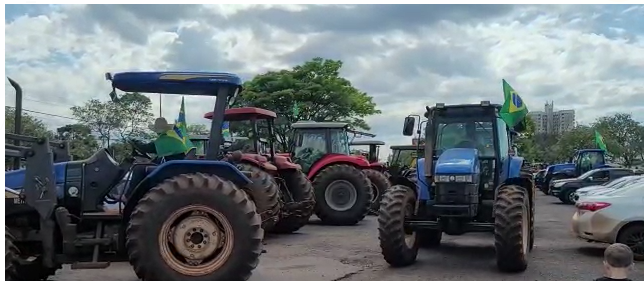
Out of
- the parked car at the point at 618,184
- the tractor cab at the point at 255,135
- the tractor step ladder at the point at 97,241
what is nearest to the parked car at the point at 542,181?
the parked car at the point at 618,184

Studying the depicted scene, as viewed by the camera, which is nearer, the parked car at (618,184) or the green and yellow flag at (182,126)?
the green and yellow flag at (182,126)

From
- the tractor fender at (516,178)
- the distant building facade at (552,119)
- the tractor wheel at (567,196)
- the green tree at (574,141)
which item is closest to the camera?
the tractor fender at (516,178)

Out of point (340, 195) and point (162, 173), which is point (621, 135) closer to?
point (340, 195)

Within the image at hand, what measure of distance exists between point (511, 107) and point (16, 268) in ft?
22.5

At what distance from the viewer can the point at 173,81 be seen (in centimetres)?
650

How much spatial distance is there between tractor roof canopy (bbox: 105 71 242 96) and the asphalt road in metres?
2.42

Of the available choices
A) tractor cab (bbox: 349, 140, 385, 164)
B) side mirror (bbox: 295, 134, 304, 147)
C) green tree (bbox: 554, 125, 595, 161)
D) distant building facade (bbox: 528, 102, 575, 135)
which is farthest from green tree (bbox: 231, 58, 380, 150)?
distant building facade (bbox: 528, 102, 575, 135)

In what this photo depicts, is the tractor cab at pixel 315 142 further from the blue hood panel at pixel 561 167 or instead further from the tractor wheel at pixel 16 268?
the blue hood panel at pixel 561 167

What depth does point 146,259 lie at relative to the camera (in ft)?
20.3

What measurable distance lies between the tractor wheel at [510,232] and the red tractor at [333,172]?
21.5ft

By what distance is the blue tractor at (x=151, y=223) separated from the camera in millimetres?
6234

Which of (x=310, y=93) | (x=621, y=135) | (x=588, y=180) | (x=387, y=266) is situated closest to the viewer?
(x=387, y=266)

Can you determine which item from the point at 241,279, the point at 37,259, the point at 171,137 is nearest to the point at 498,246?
the point at 241,279

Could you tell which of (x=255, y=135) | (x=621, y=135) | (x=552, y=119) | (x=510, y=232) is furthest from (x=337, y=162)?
(x=552, y=119)
